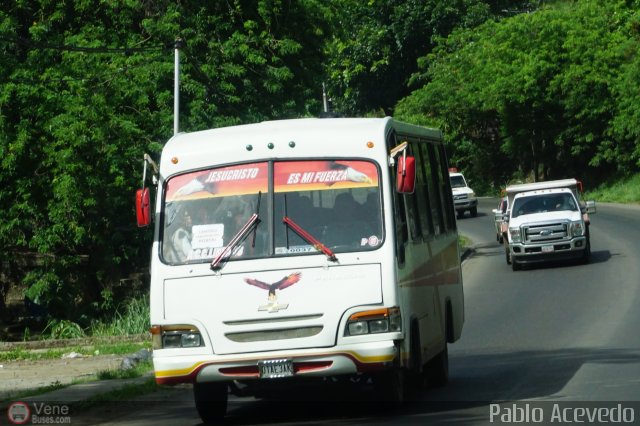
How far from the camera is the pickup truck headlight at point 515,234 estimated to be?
29.3 m

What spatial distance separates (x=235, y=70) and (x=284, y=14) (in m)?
2.91

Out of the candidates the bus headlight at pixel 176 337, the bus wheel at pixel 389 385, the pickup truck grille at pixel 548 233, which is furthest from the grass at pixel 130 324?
the bus wheel at pixel 389 385

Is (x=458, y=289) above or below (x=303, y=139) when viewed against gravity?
below

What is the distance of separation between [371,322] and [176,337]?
65.8 inches

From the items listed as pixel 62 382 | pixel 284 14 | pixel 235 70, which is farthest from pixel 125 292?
pixel 62 382

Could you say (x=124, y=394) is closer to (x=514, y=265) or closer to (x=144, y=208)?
(x=144, y=208)

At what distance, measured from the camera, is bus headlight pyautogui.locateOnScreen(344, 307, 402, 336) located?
10344mm

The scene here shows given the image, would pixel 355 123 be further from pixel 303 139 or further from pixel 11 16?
pixel 11 16

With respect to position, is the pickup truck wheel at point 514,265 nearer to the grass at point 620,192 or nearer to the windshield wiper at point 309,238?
the windshield wiper at point 309,238

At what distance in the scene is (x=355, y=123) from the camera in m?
11.3

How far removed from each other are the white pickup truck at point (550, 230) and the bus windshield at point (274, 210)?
1880 cm

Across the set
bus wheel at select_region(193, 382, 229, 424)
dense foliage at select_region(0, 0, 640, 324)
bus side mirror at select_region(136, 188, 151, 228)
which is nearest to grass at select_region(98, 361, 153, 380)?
bus wheel at select_region(193, 382, 229, 424)

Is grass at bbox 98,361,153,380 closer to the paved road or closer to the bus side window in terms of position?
the paved road

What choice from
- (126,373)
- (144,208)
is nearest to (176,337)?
(144,208)
